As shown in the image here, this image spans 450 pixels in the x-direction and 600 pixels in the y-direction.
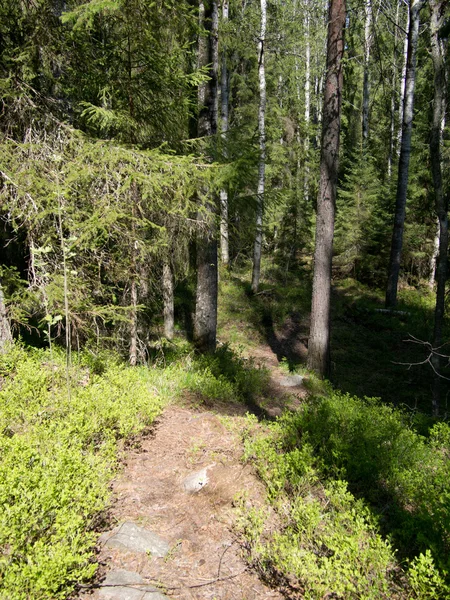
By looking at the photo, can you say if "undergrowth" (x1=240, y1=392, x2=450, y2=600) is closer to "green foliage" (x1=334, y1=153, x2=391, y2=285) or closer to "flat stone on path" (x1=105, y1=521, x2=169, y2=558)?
"flat stone on path" (x1=105, y1=521, x2=169, y2=558)

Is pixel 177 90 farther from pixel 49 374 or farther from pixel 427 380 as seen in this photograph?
pixel 427 380

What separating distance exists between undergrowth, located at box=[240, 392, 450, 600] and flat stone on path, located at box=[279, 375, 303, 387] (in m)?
3.11

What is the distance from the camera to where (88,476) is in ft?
10.3

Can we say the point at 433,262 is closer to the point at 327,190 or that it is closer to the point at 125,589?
the point at 327,190

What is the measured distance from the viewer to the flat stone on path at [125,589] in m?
2.51

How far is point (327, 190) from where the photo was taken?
7977mm

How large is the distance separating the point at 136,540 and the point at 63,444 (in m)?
1.11

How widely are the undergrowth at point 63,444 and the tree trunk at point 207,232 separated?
94 centimetres

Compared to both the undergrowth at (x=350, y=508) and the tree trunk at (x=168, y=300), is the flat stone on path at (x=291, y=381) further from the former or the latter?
the tree trunk at (x=168, y=300)

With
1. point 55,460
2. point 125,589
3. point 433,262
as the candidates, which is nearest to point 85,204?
point 55,460

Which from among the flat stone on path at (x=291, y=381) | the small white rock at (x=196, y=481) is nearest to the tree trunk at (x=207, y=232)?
the flat stone on path at (x=291, y=381)

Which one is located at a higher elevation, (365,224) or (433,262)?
(365,224)

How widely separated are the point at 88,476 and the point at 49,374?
8.39ft

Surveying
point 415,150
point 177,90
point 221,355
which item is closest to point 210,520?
point 221,355
